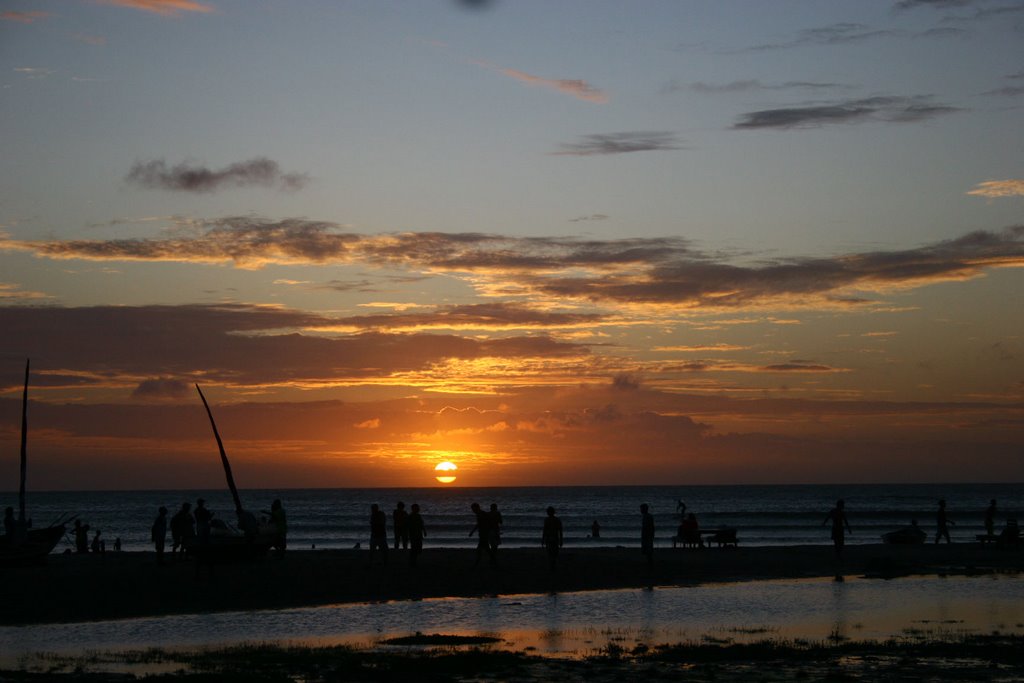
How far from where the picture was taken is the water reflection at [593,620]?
19.7m

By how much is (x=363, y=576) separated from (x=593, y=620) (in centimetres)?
984

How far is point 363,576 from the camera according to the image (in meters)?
30.3

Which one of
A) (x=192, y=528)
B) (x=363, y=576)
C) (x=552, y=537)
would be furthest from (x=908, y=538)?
(x=192, y=528)

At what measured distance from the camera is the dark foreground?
15.2 metres

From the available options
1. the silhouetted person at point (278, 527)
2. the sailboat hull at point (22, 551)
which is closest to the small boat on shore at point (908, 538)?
the silhouetted person at point (278, 527)

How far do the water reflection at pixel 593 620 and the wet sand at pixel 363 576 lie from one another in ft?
5.82

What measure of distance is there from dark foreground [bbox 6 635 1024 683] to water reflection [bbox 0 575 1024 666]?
1209mm

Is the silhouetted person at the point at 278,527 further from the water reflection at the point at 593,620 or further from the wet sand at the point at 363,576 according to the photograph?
the water reflection at the point at 593,620

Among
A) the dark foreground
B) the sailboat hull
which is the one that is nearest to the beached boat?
the dark foreground

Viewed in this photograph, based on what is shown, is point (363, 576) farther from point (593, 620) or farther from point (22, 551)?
point (22, 551)

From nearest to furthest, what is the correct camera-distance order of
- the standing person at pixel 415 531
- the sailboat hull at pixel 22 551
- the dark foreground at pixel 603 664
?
the dark foreground at pixel 603 664 → the standing person at pixel 415 531 → the sailboat hull at pixel 22 551

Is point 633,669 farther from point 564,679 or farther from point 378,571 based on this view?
point 378,571

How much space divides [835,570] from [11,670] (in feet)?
82.4

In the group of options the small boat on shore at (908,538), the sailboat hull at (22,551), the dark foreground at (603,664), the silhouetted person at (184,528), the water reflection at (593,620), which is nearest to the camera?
the dark foreground at (603,664)
